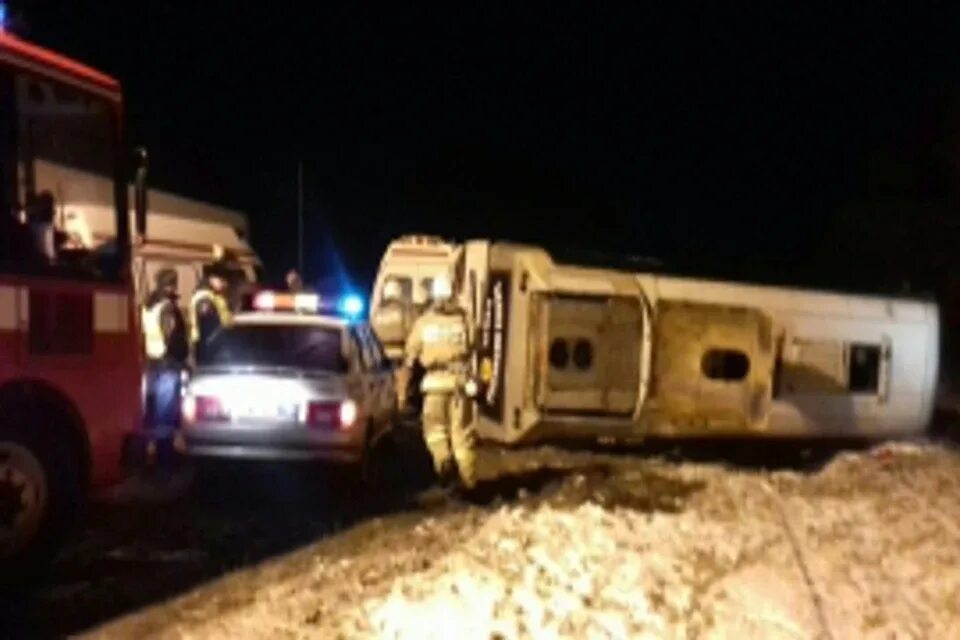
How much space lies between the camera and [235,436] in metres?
11.5

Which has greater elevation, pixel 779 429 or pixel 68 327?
pixel 68 327

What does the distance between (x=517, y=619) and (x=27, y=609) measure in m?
2.93

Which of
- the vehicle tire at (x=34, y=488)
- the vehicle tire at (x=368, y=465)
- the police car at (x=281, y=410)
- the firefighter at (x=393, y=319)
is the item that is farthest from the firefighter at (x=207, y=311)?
the vehicle tire at (x=34, y=488)

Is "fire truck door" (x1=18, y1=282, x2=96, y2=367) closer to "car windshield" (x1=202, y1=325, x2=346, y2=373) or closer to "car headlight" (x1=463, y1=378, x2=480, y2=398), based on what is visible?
"car windshield" (x1=202, y1=325, x2=346, y2=373)

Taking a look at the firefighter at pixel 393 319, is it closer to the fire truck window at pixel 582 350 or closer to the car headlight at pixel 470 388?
the fire truck window at pixel 582 350

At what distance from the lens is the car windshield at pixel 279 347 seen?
12.1 m

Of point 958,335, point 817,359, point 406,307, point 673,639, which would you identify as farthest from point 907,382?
point 958,335

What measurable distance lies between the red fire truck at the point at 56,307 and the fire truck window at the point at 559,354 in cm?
440

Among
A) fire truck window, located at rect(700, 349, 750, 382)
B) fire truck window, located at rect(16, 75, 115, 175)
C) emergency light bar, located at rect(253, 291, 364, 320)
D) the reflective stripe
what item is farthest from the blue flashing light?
the reflective stripe

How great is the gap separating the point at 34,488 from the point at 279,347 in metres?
3.94

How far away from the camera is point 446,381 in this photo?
1184cm

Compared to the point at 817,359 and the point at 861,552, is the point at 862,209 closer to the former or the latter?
the point at 817,359

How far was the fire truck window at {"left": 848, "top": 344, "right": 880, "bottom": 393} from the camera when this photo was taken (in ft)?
46.6

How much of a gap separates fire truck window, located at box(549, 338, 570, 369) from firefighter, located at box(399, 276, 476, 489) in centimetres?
128
